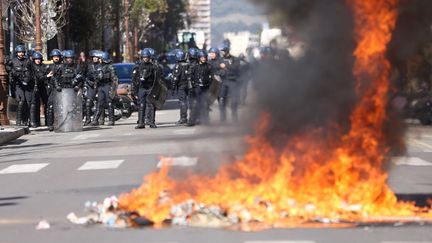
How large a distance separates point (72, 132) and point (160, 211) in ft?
54.0

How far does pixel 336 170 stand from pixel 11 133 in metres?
15.0

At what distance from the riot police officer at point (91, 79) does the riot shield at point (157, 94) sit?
175 cm

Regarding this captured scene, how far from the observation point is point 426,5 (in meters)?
10.6

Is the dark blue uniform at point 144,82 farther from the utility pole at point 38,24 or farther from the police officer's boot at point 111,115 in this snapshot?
the utility pole at point 38,24

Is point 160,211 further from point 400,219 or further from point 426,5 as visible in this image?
point 426,5

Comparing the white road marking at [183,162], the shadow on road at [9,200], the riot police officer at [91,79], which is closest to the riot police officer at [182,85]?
the riot police officer at [91,79]

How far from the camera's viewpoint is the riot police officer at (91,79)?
92.6 feet

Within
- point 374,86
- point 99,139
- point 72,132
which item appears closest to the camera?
point 374,86

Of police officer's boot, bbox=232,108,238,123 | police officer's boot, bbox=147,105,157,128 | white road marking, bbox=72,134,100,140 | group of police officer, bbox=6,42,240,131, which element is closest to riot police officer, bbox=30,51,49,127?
group of police officer, bbox=6,42,240,131

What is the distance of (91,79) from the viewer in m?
28.5

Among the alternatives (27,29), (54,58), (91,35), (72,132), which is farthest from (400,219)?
(91,35)

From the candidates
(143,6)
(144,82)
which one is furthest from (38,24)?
(143,6)

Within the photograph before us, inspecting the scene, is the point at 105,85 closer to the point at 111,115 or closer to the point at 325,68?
the point at 111,115

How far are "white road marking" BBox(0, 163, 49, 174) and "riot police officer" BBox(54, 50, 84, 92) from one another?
954 centimetres
